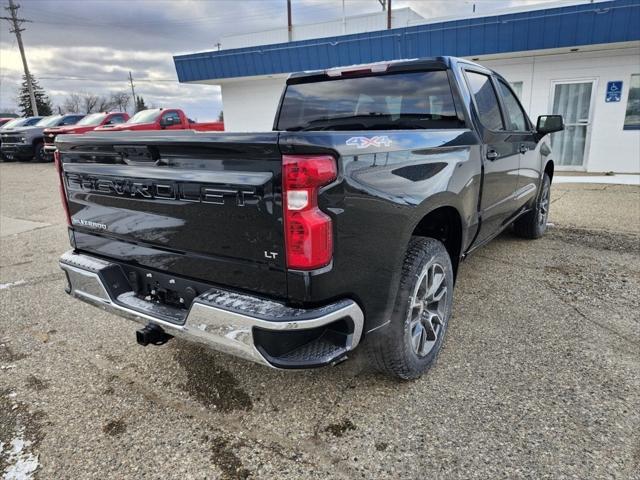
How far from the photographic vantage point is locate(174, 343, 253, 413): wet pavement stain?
273 cm

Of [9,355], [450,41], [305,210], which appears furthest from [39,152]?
[305,210]

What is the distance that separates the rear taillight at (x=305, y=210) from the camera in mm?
1946

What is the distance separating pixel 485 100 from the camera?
3.79 meters

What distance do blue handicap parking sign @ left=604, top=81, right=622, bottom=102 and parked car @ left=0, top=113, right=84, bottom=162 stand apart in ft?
64.7

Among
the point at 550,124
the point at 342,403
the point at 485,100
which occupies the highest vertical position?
the point at 485,100

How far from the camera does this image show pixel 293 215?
1.98 metres

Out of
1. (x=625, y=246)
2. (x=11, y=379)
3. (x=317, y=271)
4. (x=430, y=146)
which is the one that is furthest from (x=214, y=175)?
(x=625, y=246)

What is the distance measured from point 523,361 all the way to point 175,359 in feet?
7.70

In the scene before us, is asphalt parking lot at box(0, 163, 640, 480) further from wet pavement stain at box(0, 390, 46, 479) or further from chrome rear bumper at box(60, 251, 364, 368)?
chrome rear bumper at box(60, 251, 364, 368)

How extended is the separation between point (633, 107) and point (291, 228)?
40.6 ft

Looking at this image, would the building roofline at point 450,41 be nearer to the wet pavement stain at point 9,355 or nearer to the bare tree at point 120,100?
the wet pavement stain at point 9,355

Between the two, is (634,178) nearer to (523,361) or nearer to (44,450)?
(523,361)

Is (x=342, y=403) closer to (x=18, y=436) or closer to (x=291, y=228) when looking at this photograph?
(x=291, y=228)

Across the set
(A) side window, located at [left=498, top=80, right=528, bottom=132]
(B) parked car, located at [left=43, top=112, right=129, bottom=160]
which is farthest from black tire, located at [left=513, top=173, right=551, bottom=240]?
(B) parked car, located at [left=43, top=112, right=129, bottom=160]
